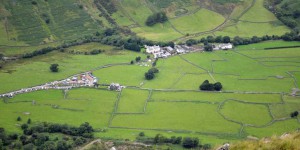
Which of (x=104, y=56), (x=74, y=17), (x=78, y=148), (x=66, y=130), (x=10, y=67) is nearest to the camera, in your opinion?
(x=78, y=148)

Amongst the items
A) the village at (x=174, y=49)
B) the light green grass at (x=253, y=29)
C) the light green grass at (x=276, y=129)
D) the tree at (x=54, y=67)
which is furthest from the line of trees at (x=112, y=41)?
the light green grass at (x=276, y=129)

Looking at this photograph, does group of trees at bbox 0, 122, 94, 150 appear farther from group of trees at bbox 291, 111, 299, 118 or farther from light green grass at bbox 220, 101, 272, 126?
group of trees at bbox 291, 111, 299, 118

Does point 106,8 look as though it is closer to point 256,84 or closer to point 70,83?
point 70,83

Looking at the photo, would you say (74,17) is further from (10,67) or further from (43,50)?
(10,67)

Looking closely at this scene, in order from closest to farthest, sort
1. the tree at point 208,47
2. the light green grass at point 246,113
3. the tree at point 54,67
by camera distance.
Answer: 1. the light green grass at point 246,113
2. the tree at point 54,67
3. the tree at point 208,47

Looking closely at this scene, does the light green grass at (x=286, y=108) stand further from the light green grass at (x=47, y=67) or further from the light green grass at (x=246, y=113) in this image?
the light green grass at (x=47, y=67)

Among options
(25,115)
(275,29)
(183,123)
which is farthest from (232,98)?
(275,29)

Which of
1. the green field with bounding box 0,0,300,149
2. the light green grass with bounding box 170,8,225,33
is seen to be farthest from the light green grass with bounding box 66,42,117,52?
the light green grass with bounding box 170,8,225,33
